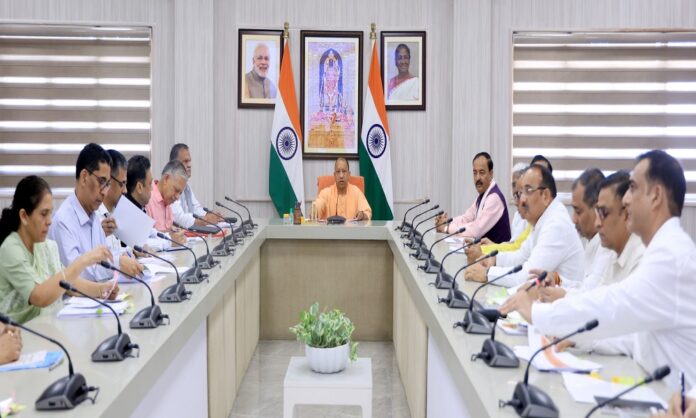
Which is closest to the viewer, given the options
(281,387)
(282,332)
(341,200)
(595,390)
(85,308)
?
(595,390)

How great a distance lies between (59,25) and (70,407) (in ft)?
21.2

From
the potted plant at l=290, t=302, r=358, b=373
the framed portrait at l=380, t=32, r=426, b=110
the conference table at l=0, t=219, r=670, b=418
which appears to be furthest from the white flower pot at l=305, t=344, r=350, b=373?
the framed portrait at l=380, t=32, r=426, b=110

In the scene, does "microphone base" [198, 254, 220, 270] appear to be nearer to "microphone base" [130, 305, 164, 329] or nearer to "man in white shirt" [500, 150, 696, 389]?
"microphone base" [130, 305, 164, 329]

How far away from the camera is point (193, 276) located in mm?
3305

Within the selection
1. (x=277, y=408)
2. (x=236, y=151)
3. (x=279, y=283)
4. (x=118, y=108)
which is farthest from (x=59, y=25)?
(x=277, y=408)

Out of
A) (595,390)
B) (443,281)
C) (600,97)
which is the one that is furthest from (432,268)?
(600,97)

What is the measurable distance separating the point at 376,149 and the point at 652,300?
17.8 feet

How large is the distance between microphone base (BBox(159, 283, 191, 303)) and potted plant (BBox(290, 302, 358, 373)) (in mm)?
629

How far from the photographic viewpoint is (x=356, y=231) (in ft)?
18.2

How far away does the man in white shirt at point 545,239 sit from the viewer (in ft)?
11.2

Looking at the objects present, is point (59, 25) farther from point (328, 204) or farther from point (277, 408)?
point (277, 408)

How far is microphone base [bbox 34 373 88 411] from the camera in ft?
5.27

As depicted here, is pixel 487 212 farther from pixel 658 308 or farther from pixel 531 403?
pixel 531 403

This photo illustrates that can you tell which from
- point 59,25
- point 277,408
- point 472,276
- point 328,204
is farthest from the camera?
point 59,25
